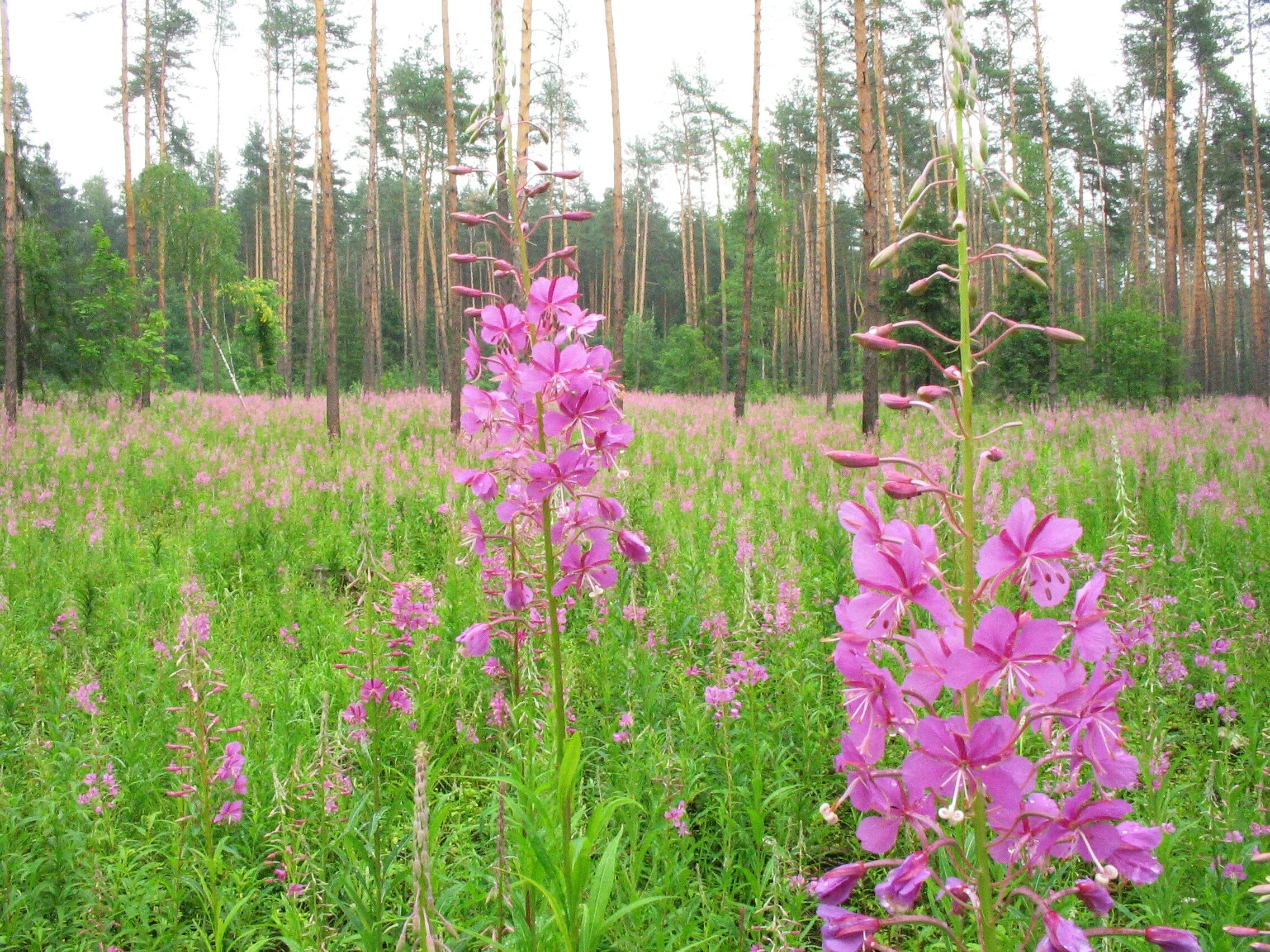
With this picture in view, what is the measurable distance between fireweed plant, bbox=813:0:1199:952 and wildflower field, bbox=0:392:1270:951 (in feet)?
0.09

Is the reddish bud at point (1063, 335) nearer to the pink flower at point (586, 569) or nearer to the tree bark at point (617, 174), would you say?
the pink flower at point (586, 569)

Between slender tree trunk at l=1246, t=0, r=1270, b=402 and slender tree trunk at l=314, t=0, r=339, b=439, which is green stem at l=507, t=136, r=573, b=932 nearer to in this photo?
slender tree trunk at l=314, t=0, r=339, b=439

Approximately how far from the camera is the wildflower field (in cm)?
211

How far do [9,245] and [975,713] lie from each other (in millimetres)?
14933

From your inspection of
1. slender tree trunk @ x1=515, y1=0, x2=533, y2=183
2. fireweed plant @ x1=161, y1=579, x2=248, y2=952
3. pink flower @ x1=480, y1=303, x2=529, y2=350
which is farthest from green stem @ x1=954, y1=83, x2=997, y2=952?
slender tree trunk @ x1=515, y1=0, x2=533, y2=183

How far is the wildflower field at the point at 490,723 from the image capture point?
2107 mm

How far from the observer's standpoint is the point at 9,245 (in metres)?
11.5

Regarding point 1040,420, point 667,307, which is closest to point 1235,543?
point 1040,420

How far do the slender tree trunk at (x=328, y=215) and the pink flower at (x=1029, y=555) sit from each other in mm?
11042

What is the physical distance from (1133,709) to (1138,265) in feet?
130

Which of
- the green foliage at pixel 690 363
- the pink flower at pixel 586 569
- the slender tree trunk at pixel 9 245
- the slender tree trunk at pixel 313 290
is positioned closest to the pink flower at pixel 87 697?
the pink flower at pixel 586 569

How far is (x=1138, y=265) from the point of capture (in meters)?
35.0

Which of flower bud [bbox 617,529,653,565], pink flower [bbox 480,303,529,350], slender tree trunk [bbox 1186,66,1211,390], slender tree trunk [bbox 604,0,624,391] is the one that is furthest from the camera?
slender tree trunk [bbox 1186,66,1211,390]

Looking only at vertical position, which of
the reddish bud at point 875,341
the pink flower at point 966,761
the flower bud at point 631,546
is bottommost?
the pink flower at point 966,761
